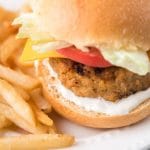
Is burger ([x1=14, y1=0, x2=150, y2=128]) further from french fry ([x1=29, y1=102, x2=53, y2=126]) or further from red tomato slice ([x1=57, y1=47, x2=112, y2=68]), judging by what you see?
french fry ([x1=29, y1=102, x2=53, y2=126])

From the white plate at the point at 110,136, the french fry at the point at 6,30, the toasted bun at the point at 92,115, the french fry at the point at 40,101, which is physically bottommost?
the white plate at the point at 110,136

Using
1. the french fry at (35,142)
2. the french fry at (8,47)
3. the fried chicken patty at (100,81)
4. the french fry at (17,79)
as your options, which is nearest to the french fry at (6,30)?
the french fry at (8,47)

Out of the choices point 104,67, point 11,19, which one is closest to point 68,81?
point 104,67

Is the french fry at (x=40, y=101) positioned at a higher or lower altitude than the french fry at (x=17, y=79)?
lower

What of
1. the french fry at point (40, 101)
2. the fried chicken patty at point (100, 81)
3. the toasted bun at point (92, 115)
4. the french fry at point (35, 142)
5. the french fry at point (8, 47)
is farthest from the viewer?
the french fry at point (8, 47)

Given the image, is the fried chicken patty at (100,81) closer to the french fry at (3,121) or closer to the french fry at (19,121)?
the french fry at (19,121)

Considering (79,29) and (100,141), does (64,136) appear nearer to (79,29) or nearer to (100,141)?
(100,141)

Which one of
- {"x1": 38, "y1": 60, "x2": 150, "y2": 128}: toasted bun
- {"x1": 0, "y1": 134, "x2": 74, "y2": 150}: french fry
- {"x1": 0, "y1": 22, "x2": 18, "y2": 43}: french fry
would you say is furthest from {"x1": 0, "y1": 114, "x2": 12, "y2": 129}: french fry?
{"x1": 0, "y1": 22, "x2": 18, "y2": 43}: french fry
